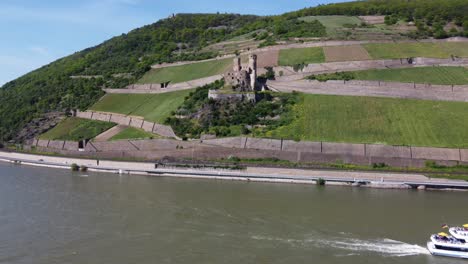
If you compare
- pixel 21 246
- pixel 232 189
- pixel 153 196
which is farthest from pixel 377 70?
pixel 21 246

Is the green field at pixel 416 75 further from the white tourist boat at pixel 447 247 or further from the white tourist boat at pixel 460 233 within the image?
the white tourist boat at pixel 447 247

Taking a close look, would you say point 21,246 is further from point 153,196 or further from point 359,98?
point 359,98

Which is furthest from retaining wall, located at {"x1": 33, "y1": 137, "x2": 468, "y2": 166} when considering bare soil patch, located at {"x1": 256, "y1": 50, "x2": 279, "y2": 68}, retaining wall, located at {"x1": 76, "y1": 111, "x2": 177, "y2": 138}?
bare soil patch, located at {"x1": 256, "y1": 50, "x2": 279, "y2": 68}

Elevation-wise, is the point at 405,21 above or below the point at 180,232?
above

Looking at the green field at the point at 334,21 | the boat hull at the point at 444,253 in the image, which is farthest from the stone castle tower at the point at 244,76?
the boat hull at the point at 444,253

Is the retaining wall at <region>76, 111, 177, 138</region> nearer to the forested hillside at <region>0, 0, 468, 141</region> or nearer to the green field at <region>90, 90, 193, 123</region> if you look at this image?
the green field at <region>90, 90, 193, 123</region>

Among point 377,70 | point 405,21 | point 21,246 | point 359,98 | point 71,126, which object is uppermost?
point 405,21
